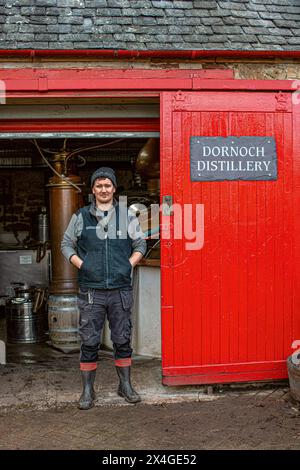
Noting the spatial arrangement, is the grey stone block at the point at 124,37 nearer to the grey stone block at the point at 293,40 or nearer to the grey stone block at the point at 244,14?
the grey stone block at the point at 244,14

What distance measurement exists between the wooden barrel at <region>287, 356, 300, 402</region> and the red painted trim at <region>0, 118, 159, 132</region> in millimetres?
2785

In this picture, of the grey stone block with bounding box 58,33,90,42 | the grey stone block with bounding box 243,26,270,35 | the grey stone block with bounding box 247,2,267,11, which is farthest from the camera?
the grey stone block with bounding box 247,2,267,11

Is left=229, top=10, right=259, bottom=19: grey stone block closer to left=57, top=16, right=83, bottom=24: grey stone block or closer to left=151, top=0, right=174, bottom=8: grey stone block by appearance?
left=151, top=0, right=174, bottom=8: grey stone block

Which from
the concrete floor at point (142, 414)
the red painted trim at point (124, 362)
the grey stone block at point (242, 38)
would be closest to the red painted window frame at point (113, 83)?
the grey stone block at point (242, 38)

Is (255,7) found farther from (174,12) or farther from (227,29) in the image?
(174,12)

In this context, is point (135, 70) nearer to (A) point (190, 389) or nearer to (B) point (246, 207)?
(B) point (246, 207)

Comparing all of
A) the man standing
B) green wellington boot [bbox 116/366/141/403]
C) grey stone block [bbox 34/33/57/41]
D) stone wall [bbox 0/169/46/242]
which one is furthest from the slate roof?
stone wall [bbox 0/169/46/242]

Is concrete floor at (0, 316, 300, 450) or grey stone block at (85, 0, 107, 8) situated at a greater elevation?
grey stone block at (85, 0, 107, 8)

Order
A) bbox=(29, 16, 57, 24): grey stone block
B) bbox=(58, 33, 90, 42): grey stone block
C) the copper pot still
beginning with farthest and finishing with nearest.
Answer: the copper pot still
bbox=(29, 16, 57, 24): grey stone block
bbox=(58, 33, 90, 42): grey stone block

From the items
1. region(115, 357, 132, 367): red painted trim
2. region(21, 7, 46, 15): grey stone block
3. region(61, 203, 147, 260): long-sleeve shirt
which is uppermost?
region(21, 7, 46, 15): grey stone block

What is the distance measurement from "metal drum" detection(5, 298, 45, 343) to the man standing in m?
2.81

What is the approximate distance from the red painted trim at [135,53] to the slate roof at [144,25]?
5 centimetres

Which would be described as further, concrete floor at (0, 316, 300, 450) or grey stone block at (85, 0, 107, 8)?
grey stone block at (85, 0, 107, 8)

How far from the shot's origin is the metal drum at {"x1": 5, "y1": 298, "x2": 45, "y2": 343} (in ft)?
27.1
